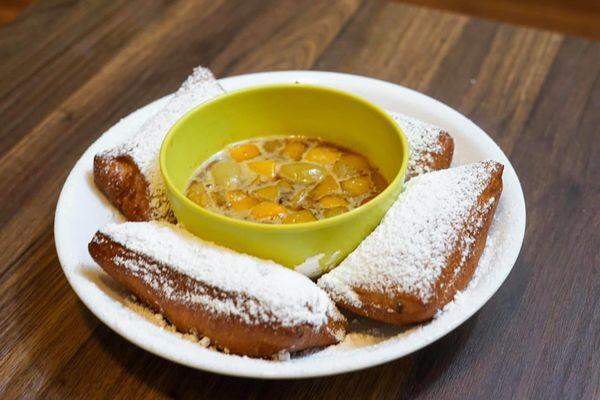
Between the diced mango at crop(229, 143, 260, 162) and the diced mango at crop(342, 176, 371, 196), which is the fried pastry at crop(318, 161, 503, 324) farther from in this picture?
the diced mango at crop(229, 143, 260, 162)

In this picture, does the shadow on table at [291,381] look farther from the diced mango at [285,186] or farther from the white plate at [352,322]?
the diced mango at [285,186]

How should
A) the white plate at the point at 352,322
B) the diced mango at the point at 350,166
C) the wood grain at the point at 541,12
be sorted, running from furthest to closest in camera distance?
the wood grain at the point at 541,12, the diced mango at the point at 350,166, the white plate at the point at 352,322

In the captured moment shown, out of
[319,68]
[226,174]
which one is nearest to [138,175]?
[226,174]

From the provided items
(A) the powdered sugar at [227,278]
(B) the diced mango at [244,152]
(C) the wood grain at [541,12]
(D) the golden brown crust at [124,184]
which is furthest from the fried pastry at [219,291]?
(C) the wood grain at [541,12]

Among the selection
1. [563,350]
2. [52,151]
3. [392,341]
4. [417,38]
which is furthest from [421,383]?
[417,38]

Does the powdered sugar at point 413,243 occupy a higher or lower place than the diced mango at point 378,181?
higher

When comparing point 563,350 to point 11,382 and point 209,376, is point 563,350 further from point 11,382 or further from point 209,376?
point 11,382
